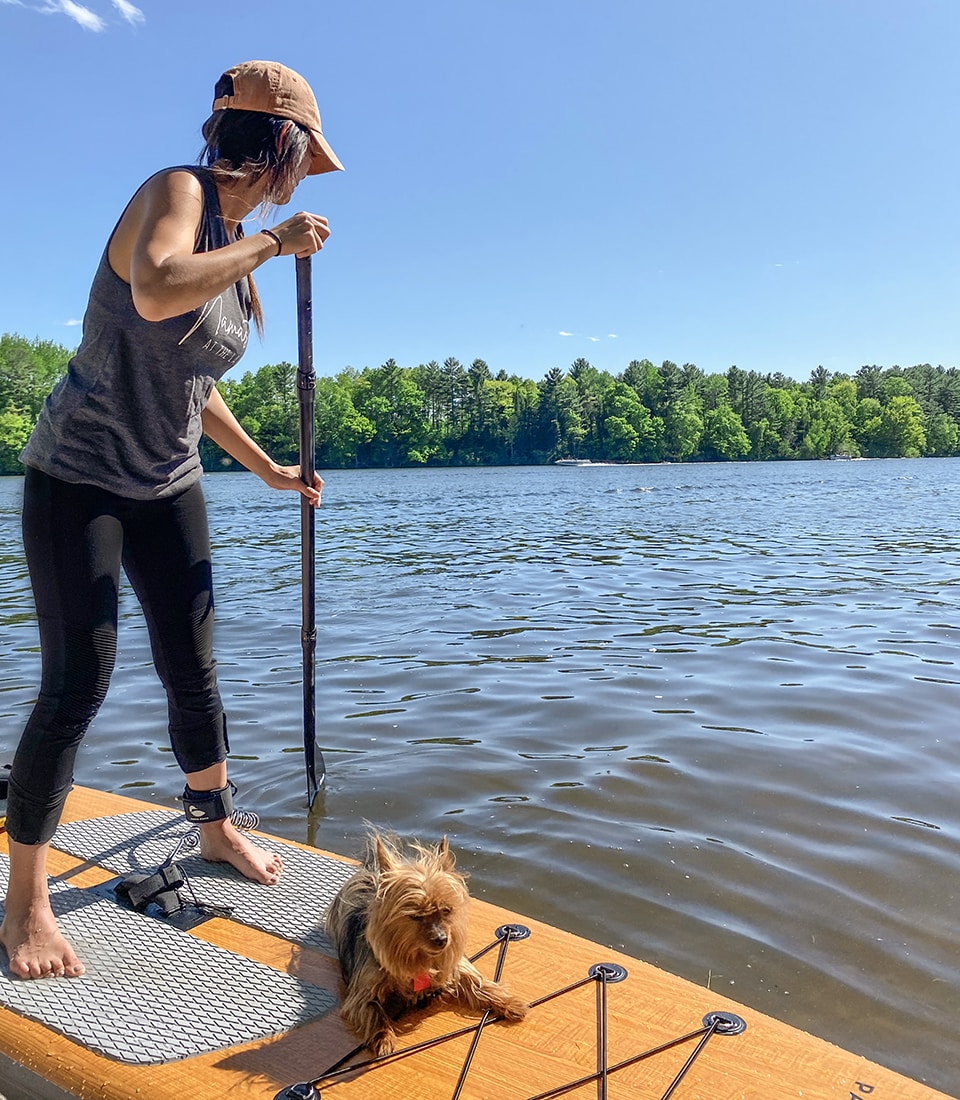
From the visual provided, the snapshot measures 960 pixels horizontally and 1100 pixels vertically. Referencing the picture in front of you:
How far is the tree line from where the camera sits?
109875 millimetres

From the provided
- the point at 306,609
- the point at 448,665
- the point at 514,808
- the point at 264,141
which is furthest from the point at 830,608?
the point at 264,141

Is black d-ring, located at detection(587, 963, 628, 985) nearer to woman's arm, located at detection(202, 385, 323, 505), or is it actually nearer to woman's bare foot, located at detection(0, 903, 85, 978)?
woman's bare foot, located at detection(0, 903, 85, 978)

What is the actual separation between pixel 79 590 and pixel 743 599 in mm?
9987

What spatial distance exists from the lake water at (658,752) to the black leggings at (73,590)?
7.07 ft

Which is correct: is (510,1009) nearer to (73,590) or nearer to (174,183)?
(73,590)

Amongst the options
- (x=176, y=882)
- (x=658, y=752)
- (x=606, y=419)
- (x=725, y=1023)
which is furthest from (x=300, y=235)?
(x=606, y=419)

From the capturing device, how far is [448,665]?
336 inches

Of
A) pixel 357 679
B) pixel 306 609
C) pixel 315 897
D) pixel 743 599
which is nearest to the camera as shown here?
pixel 315 897

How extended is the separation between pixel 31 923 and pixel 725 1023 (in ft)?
7.18

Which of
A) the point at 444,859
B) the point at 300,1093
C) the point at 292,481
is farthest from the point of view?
the point at 292,481

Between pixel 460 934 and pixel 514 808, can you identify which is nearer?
pixel 460 934

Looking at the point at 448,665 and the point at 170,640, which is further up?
the point at 170,640

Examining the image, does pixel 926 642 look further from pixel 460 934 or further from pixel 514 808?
pixel 460 934

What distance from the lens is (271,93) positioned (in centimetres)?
288
